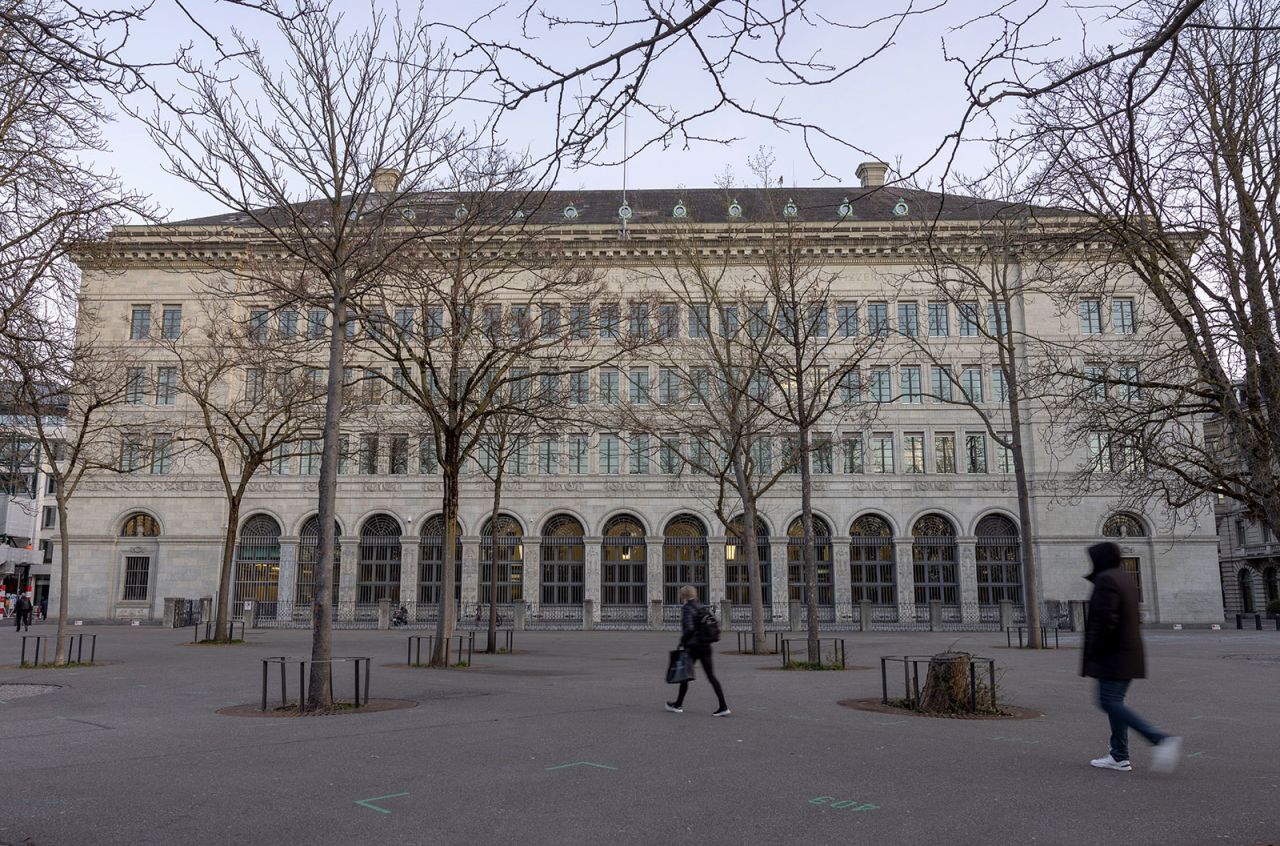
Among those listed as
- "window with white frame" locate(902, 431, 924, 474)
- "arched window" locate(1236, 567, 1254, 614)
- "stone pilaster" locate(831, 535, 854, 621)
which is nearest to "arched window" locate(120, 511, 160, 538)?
"stone pilaster" locate(831, 535, 854, 621)

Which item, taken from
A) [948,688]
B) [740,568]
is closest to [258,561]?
[740,568]

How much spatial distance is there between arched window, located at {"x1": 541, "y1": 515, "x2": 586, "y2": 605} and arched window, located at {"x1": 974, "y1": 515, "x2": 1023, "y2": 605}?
18.3 m

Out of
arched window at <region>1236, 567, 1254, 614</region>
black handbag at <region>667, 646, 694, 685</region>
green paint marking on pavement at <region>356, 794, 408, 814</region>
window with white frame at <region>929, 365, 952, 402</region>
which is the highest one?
window with white frame at <region>929, 365, 952, 402</region>

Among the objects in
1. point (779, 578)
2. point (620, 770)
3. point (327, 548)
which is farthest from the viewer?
point (779, 578)

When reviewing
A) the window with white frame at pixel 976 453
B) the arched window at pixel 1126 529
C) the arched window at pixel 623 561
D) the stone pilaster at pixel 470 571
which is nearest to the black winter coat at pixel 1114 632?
the stone pilaster at pixel 470 571

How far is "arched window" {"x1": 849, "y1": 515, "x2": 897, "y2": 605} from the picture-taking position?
4328 cm

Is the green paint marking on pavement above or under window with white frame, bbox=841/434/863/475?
under

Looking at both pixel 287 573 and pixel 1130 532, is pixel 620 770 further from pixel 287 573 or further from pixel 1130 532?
pixel 1130 532

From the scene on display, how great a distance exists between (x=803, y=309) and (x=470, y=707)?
1540 centimetres

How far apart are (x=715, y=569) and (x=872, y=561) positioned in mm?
7288

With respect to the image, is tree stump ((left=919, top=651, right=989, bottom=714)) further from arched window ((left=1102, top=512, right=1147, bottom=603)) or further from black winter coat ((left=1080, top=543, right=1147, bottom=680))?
arched window ((left=1102, top=512, right=1147, bottom=603))

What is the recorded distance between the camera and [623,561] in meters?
44.3

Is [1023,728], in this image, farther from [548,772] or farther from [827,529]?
[827,529]

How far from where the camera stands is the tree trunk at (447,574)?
19.2 meters
